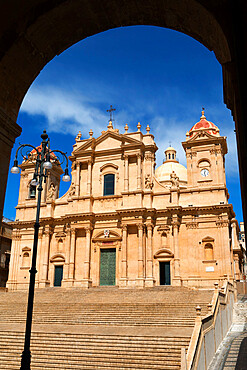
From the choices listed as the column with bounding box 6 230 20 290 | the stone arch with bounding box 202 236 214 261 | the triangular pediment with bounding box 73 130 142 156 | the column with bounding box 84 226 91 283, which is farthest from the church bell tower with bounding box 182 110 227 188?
the column with bounding box 6 230 20 290

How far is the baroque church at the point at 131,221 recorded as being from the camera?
93.9ft

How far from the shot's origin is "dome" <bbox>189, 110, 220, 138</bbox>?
32.0 metres

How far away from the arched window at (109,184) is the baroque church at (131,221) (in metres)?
0.09

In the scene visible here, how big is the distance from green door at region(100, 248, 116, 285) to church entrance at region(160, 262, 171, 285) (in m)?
3.95

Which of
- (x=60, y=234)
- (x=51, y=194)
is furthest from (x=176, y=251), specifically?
(x=51, y=194)

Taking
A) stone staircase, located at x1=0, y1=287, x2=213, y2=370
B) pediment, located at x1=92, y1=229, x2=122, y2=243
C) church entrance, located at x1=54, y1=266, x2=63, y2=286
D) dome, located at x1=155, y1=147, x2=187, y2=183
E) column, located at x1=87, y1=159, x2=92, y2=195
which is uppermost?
dome, located at x1=155, y1=147, x2=187, y2=183

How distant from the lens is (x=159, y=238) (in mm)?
29875

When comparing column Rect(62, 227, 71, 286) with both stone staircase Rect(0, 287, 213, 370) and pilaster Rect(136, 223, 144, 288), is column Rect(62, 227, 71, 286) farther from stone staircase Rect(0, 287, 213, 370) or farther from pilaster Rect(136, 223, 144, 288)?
stone staircase Rect(0, 287, 213, 370)

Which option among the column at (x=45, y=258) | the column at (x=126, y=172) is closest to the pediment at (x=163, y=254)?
the column at (x=126, y=172)

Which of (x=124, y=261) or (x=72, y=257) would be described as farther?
(x=72, y=257)

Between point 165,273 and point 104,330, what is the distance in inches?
578

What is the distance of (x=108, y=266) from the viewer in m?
30.6

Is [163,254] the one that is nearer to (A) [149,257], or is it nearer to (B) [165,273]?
(A) [149,257]

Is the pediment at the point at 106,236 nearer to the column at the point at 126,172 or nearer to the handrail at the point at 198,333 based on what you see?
the column at the point at 126,172
